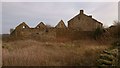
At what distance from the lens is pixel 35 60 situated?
11.6 m

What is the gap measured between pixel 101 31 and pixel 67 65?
23836 mm

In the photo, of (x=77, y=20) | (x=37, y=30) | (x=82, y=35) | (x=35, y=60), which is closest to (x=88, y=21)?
(x=77, y=20)

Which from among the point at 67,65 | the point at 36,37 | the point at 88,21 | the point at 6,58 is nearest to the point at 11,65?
the point at 6,58

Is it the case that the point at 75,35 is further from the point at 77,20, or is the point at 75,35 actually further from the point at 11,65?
the point at 11,65

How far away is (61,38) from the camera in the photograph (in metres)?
34.8

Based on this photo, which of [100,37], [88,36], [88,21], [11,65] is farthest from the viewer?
[88,21]

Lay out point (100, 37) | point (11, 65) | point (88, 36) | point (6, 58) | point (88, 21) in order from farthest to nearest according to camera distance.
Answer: point (88, 21) → point (88, 36) → point (100, 37) → point (6, 58) → point (11, 65)

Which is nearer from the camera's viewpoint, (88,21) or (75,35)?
(75,35)

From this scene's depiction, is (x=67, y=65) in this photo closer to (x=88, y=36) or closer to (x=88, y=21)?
(x=88, y=36)

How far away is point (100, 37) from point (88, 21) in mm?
9052

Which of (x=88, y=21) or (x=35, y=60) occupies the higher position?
(x=88, y=21)

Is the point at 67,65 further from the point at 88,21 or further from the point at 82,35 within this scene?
the point at 88,21

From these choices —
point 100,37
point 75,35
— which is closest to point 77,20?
point 75,35

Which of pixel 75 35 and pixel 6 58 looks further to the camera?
pixel 75 35
